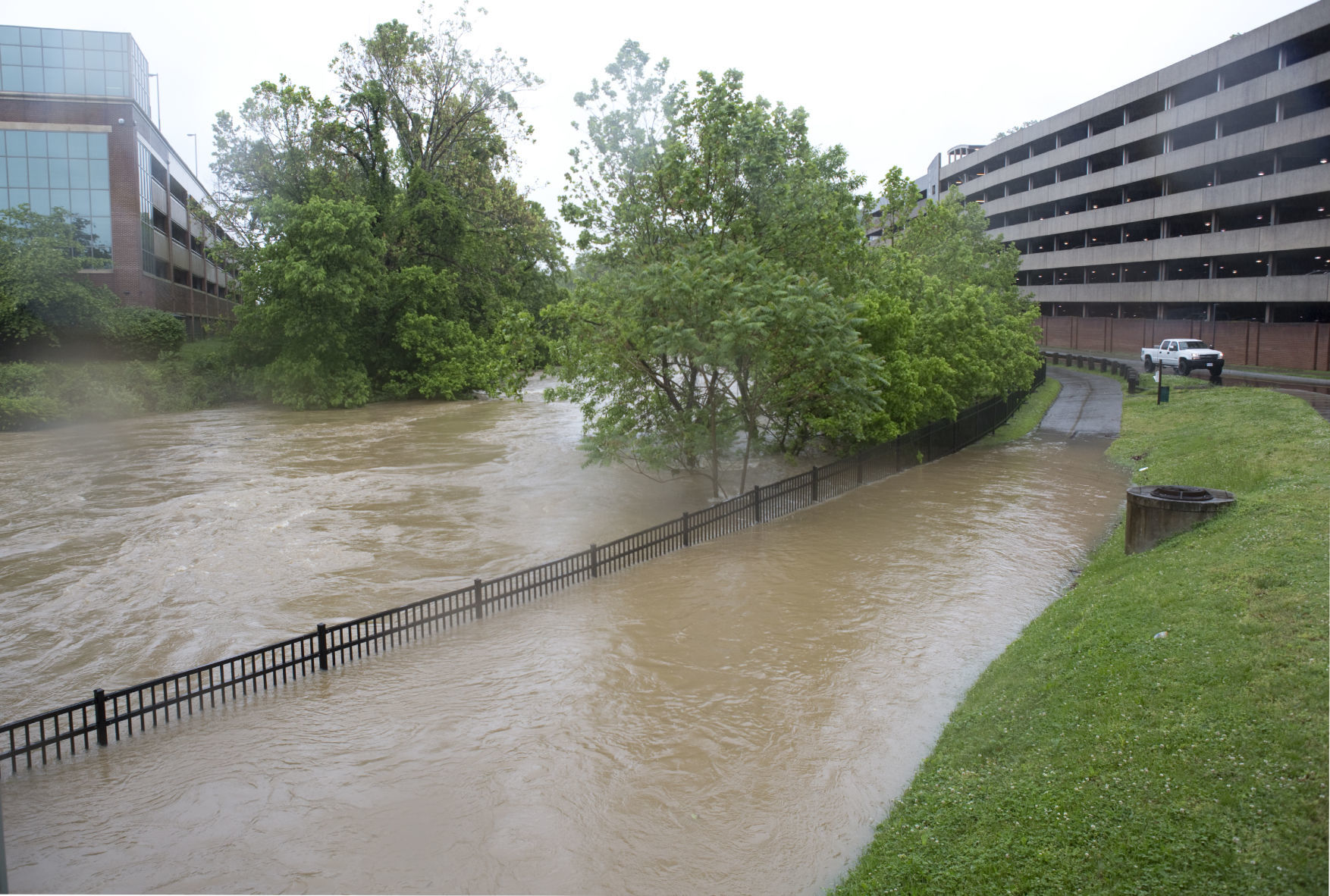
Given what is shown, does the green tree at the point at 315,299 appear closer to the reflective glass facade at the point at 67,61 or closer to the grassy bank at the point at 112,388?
the grassy bank at the point at 112,388

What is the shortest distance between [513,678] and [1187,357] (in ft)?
130

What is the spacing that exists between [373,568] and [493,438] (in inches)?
655

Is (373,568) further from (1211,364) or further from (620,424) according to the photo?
(1211,364)

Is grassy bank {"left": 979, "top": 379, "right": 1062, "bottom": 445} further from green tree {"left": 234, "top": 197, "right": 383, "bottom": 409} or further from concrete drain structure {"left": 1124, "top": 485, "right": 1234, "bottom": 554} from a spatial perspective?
green tree {"left": 234, "top": 197, "right": 383, "bottom": 409}

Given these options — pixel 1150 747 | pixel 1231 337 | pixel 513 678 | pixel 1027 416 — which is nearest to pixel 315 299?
pixel 1027 416

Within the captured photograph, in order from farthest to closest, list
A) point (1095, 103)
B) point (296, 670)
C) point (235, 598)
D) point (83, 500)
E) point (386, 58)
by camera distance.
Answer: point (1095, 103), point (386, 58), point (83, 500), point (235, 598), point (296, 670)

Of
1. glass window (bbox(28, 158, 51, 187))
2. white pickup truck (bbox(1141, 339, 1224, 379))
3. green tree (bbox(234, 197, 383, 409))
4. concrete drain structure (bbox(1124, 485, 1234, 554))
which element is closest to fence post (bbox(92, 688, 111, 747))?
concrete drain structure (bbox(1124, 485, 1234, 554))

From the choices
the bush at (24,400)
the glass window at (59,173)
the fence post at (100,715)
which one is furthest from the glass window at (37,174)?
the fence post at (100,715)

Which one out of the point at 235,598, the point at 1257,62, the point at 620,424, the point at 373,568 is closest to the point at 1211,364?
the point at 1257,62

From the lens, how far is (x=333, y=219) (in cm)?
4072

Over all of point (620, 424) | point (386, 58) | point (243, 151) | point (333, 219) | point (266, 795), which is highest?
point (386, 58)

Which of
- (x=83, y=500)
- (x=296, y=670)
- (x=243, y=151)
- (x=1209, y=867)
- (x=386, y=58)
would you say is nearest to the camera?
(x=1209, y=867)

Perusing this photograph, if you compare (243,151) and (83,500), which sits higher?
(243,151)

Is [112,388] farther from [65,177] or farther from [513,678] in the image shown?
[513,678]
